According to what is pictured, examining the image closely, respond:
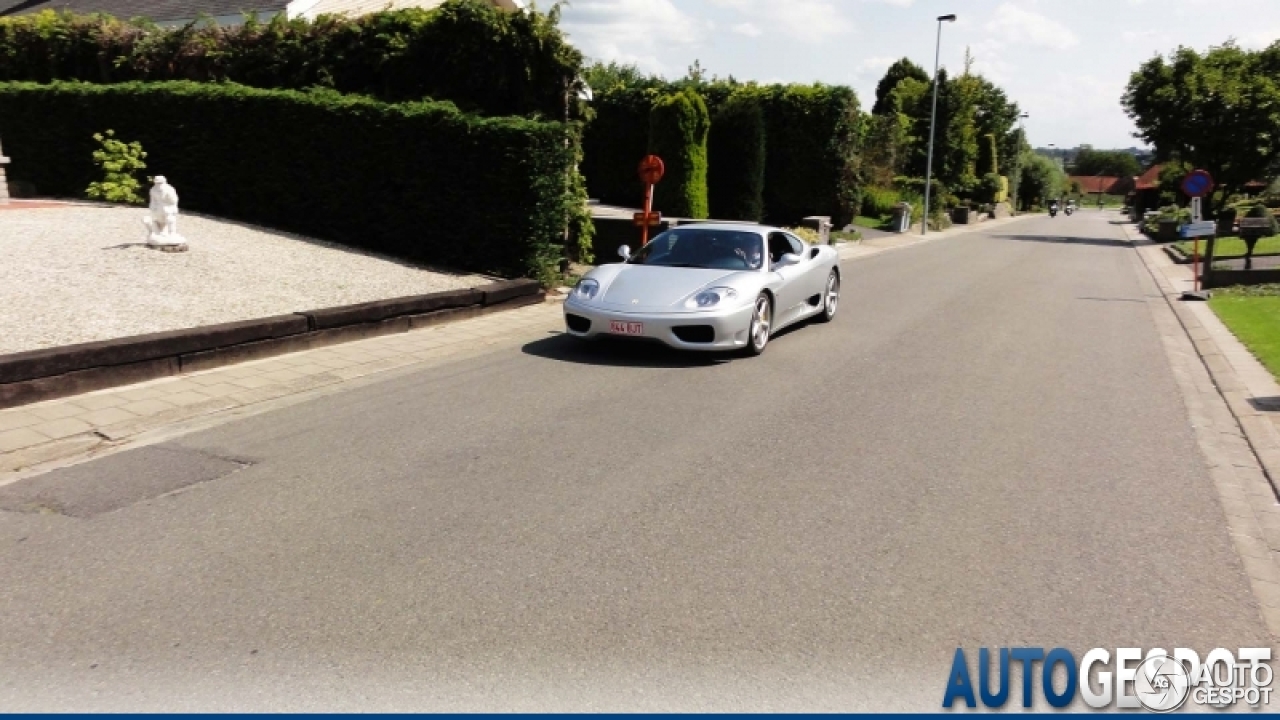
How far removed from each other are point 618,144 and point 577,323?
2155cm

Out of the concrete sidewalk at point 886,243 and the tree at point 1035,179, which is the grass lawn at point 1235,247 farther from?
the tree at point 1035,179

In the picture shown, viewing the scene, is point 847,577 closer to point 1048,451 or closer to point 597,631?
point 597,631

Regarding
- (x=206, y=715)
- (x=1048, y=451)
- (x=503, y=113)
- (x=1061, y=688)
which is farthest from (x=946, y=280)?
(x=206, y=715)

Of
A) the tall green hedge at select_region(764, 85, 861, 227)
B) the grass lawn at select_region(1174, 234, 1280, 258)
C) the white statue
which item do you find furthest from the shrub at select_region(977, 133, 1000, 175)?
the white statue

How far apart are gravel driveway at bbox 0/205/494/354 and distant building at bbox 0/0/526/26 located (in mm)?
9735

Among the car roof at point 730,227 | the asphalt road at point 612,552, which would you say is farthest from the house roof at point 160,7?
the asphalt road at point 612,552

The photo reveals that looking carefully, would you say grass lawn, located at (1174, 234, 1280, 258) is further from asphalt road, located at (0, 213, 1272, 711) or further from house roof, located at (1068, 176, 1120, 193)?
house roof, located at (1068, 176, 1120, 193)

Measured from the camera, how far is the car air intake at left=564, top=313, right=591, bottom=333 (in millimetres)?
9547

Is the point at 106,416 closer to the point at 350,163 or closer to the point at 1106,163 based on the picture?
the point at 350,163

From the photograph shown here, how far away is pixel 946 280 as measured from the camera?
1842 centimetres

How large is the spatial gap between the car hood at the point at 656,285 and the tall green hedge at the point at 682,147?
42.4 ft

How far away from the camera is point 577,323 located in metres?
9.66

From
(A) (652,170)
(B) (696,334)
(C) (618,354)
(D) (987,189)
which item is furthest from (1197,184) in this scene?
(D) (987,189)

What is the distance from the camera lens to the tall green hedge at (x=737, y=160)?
86.8 feet
